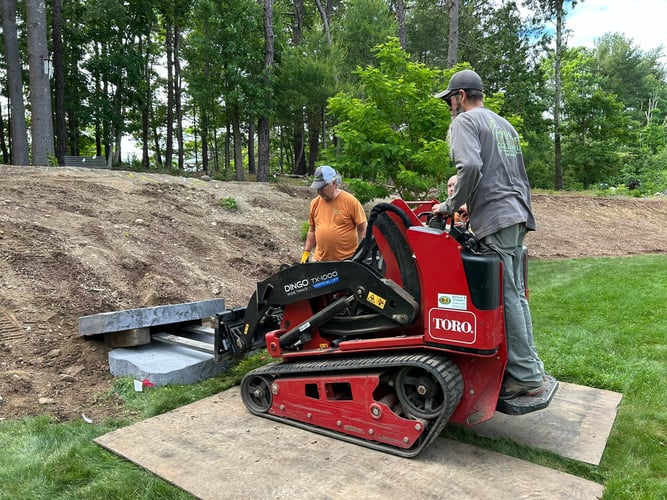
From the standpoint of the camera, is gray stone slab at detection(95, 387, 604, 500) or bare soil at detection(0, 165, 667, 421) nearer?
gray stone slab at detection(95, 387, 604, 500)

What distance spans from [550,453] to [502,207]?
59.8 inches

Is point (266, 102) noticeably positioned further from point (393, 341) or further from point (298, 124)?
point (393, 341)

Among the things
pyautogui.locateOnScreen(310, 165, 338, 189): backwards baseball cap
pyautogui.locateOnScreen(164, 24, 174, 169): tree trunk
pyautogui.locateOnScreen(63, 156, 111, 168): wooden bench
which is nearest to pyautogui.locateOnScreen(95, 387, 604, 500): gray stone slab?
pyautogui.locateOnScreen(310, 165, 338, 189): backwards baseball cap

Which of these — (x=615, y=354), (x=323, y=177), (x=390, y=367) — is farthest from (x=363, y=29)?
(x=390, y=367)

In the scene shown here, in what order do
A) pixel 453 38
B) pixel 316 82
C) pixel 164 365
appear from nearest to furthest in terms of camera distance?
pixel 164 365
pixel 453 38
pixel 316 82

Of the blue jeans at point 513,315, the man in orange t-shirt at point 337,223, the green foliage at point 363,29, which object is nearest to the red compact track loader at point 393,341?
the blue jeans at point 513,315

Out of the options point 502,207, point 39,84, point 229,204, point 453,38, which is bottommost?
point 229,204

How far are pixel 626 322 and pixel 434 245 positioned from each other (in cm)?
436

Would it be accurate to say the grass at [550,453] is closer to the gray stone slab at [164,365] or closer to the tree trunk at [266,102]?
the gray stone slab at [164,365]

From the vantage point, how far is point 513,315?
302 centimetres

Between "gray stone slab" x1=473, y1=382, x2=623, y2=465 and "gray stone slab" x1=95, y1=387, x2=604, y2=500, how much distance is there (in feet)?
1.04

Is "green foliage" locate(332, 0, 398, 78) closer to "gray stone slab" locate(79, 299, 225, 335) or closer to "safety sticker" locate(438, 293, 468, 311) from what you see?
"gray stone slab" locate(79, 299, 225, 335)

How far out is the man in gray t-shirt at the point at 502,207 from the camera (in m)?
3.00

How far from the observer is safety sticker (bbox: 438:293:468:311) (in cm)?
286
